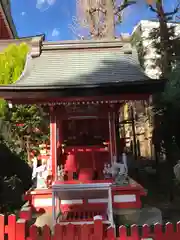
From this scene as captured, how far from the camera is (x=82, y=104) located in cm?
736

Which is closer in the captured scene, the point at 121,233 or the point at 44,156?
the point at 121,233

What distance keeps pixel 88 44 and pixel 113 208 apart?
510cm

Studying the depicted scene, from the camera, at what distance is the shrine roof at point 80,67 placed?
252 inches

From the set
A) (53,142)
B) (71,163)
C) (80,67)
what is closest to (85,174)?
(71,163)

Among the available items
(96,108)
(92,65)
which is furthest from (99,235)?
(92,65)

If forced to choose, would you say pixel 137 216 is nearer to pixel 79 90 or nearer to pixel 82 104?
pixel 82 104

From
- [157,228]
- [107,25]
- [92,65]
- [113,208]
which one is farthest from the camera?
[107,25]

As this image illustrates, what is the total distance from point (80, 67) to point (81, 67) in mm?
29

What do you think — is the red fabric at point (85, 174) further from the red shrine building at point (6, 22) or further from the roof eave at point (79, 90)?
the red shrine building at point (6, 22)

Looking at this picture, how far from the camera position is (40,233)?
154 inches

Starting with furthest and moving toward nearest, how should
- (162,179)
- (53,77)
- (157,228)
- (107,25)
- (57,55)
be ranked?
(107,25) → (162,179) → (57,55) → (53,77) → (157,228)

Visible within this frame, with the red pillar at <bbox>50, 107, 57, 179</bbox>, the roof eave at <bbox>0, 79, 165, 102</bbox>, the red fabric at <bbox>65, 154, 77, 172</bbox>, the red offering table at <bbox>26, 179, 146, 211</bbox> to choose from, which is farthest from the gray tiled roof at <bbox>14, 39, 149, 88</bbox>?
the red offering table at <bbox>26, 179, 146, 211</bbox>

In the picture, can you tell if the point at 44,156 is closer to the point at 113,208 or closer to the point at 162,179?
the point at 113,208

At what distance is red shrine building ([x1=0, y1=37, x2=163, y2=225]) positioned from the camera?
21.0 ft
